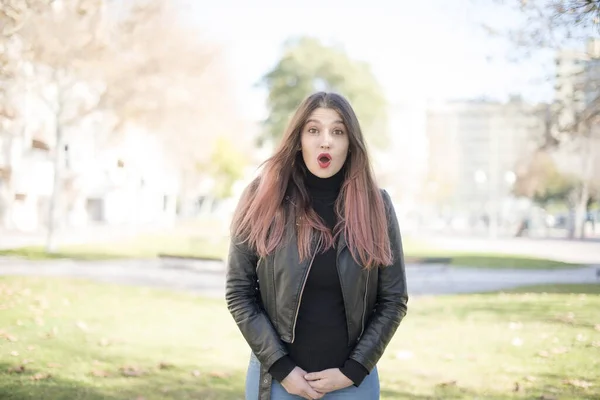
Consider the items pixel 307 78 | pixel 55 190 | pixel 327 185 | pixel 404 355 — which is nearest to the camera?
pixel 327 185

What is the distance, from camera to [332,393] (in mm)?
2422

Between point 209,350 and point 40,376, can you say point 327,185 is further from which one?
point 209,350

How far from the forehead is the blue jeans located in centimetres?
97

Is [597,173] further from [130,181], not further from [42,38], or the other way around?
[42,38]

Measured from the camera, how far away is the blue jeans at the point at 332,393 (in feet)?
7.93

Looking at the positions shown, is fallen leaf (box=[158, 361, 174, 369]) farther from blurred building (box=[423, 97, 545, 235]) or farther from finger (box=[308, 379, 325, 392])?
blurred building (box=[423, 97, 545, 235])

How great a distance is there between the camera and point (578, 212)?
3462 cm

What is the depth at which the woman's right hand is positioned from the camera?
235 cm

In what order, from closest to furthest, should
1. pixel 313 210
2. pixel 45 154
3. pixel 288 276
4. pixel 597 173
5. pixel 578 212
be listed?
1. pixel 288 276
2. pixel 313 210
3. pixel 45 154
4. pixel 597 173
5. pixel 578 212

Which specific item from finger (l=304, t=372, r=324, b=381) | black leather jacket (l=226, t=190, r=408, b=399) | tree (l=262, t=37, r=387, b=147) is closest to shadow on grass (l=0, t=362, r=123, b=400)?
black leather jacket (l=226, t=190, r=408, b=399)

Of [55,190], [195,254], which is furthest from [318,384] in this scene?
[195,254]

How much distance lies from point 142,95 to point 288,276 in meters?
12.1

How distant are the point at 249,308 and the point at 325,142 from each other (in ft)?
2.30

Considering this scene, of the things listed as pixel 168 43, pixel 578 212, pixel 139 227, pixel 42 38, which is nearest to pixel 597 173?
pixel 578 212
